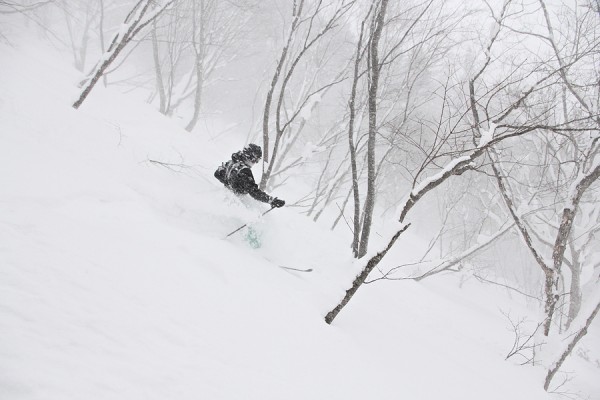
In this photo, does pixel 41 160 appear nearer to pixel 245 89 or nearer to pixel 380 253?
pixel 380 253

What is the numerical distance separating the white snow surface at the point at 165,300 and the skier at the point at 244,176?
0.75 ft

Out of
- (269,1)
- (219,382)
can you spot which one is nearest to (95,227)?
(219,382)

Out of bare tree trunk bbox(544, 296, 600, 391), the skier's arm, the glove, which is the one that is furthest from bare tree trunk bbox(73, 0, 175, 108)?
bare tree trunk bbox(544, 296, 600, 391)

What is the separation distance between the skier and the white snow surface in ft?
0.75

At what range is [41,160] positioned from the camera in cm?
325

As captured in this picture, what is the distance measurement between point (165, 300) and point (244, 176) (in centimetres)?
203

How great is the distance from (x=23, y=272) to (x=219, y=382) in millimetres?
1213

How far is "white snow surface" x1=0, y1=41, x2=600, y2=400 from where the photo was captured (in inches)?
61.1

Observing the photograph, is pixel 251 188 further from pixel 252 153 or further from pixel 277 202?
pixel 252 153

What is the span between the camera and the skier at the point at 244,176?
3.97m

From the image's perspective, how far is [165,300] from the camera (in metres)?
2.21

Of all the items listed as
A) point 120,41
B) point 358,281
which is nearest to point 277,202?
point 358,281

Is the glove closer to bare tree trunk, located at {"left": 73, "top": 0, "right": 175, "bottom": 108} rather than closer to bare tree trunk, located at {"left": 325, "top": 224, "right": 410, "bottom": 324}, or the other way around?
bare tree trunk, located at {"left": 325, "top": 224, "right": 410, "bottom": 324}

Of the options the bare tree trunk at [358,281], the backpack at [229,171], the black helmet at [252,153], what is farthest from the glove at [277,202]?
the bare tree trunk at [358,281]
